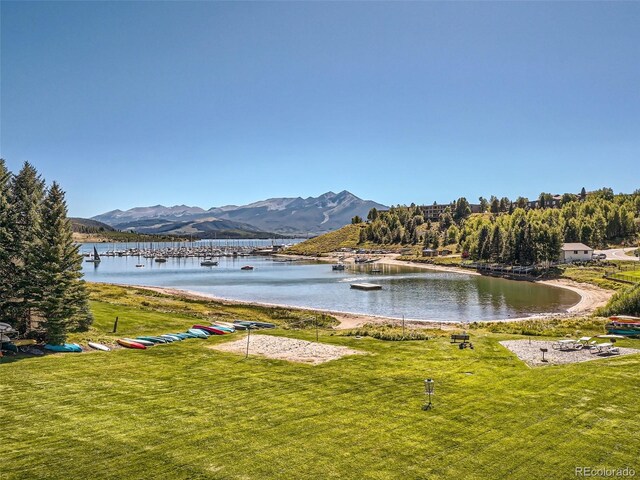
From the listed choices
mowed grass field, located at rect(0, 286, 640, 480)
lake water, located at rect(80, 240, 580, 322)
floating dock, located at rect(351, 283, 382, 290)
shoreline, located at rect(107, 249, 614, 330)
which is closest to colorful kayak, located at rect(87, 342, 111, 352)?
mowed grass field, located at rect(0, 286, 640, 480)

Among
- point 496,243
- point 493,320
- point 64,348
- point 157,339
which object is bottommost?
point 493,320

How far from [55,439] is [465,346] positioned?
24.0m

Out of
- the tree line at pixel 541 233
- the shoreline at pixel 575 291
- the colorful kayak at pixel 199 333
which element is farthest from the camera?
the tree line at pixel 541 233

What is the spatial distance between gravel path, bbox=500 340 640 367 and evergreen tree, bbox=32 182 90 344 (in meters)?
28.8

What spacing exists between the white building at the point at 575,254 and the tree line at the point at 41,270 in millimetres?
109678

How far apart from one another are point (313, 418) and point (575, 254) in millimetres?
112665

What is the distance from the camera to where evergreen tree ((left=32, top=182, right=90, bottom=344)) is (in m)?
29.8

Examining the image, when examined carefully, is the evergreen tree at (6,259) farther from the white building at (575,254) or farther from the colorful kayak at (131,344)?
the white building at (575,254)

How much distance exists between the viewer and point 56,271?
31.1 metres

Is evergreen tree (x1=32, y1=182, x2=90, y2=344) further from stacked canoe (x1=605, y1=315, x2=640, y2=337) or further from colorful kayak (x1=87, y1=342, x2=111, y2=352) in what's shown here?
stacked canoe (x1=605, y1=315, x2=640, y2=337)

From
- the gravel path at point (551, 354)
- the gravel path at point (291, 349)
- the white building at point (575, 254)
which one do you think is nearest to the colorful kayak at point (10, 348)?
the gravel path at point (291, 349)

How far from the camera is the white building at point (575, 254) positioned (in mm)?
110438

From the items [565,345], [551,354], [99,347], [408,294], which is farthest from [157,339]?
[408,294]

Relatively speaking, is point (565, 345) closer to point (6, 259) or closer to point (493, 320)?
point (493, 320)
